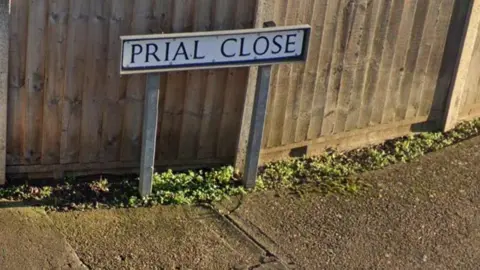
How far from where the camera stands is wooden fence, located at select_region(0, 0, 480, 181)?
18.7 ft

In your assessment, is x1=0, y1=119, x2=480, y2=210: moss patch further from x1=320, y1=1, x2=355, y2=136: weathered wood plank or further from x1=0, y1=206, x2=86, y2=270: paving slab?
x1=320, y1=1, x2=355, y2=136: weathered wood plank

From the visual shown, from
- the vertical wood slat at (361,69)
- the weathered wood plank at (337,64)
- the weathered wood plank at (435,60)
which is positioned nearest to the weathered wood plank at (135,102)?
the vertical wood slat at (361,69)

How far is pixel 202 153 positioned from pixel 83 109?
3.00 feet

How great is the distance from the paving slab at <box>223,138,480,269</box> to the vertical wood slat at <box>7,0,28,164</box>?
4.57 feet

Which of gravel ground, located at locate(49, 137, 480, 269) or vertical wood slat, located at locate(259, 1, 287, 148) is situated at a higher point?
vertical wood slat, located at locate(259, 1, 287, 148)

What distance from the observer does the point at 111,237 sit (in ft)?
18.6

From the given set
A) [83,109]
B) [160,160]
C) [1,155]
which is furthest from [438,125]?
[1,155]

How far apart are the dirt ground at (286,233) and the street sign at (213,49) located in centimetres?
96

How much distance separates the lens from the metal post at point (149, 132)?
5.71 m

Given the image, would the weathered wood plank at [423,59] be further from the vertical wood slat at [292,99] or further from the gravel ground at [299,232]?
the vertical wood slat at [292,99]

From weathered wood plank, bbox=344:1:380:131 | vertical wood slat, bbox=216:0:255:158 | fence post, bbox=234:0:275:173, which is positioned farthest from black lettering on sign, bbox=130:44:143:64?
weathered wood plank, bbox=344:1:380:131

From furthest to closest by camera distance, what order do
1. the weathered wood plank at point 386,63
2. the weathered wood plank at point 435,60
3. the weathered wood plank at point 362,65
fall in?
the weathered wood plank at point 435,60, the weathered wood plank at point 386,63, the weathered wood plank at point 362,65

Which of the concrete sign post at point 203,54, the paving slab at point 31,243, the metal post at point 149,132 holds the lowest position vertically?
the paving slab at point 31,243

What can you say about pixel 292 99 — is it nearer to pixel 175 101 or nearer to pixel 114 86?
pixel 175 101
